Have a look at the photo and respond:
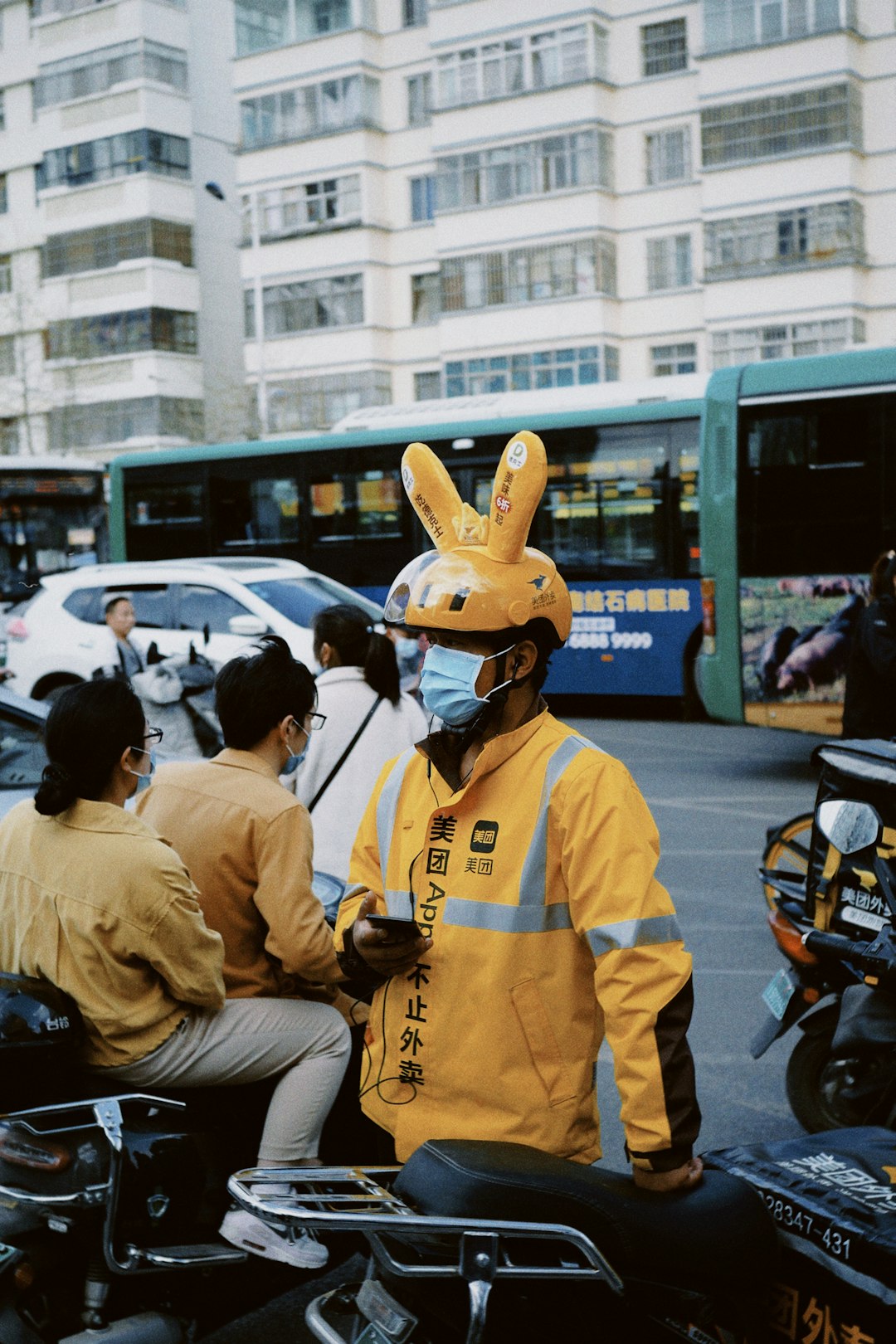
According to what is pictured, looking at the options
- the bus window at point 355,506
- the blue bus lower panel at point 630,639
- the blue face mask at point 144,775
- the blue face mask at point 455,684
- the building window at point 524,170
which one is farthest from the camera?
the building window at point 524,170

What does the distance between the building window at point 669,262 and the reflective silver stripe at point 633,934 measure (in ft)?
119

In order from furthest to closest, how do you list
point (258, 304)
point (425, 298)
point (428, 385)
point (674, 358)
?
point (425, 298) < point (428, 385) < point (258, 304) < point (674, 358)

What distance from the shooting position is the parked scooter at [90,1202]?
2934mm

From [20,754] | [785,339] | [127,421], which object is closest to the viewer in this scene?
[20,754]

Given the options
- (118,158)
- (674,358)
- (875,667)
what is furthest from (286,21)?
(875,667)

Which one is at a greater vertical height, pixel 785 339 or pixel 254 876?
pixel 785 339

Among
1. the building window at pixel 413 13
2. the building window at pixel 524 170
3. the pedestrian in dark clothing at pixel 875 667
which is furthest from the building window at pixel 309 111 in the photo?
the pedestrian in dark clothing at pixel 875 667

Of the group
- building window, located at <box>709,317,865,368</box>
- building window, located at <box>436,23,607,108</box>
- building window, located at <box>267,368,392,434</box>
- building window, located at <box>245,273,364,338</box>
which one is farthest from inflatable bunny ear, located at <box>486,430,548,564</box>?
building window, located at <box>245,273,364,338</box>

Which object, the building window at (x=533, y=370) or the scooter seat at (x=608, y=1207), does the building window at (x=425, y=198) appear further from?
the scooter seat at (x=608, y=1207)

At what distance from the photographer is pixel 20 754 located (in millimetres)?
6062

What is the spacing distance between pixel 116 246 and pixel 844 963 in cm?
4567

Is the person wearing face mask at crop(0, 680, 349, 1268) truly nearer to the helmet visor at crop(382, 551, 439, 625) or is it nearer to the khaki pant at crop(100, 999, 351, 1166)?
the khaki pant at crop(100, 999, 351, 1166)

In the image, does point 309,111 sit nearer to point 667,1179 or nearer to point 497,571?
point 497,571

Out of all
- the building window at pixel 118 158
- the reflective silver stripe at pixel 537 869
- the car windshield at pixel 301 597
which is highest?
the building window at pixel 118 158
